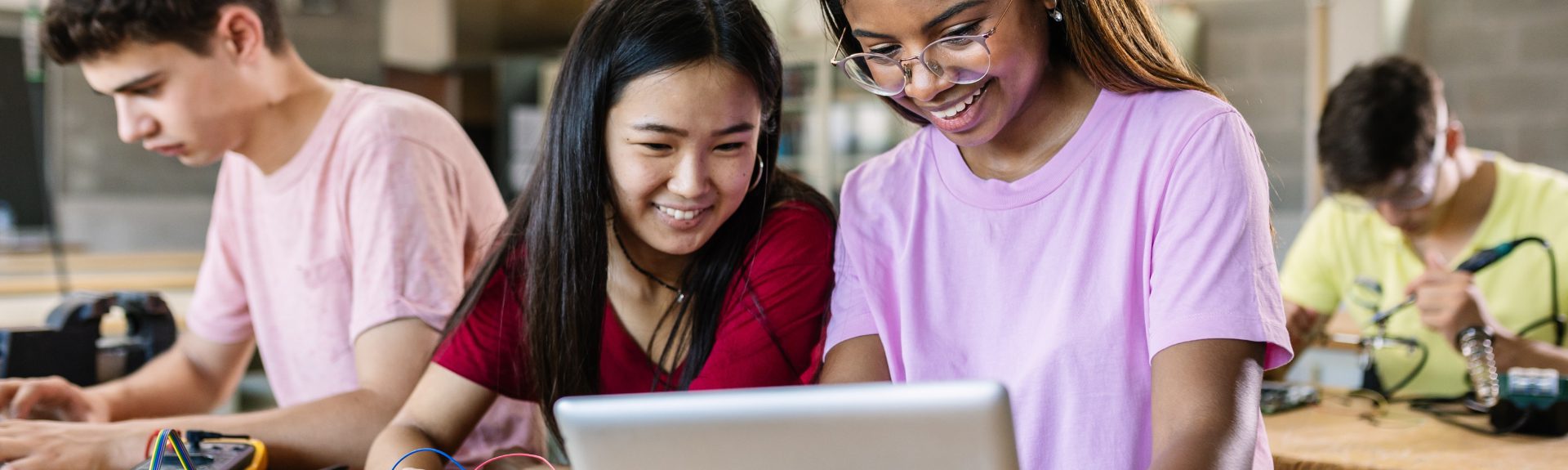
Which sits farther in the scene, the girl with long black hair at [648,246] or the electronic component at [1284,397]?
the electronic component at [1284,397]

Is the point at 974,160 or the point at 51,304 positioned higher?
the point at 974,160

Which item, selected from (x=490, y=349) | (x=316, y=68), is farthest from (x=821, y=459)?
(x=316, y=68)

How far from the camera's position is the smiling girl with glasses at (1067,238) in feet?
3.26

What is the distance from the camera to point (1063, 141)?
1.17 metres

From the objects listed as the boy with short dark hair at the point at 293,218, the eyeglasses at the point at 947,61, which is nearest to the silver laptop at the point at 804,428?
the eyeglasses at the point at 947,61

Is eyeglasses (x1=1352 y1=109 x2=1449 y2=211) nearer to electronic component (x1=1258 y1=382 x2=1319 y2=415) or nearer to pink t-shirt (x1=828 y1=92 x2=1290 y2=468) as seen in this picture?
electronic component (x1=1258 y1=382 x2=1319 y2=415)

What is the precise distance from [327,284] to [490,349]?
1.23 feet

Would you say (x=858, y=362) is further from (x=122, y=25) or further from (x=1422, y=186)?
(x=1422, y=186)

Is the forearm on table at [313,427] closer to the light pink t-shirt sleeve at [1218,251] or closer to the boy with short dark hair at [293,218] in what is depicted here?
the boy with short dark hair at [293,218]

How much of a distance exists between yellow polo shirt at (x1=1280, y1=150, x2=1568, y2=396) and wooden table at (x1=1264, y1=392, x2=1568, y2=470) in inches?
21.5

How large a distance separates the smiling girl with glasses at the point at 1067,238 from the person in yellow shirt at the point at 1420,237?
110cm

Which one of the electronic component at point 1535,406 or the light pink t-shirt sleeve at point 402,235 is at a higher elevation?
the light pink t-shirt sleeve at point 402,235

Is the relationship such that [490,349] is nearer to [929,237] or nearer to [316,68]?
[929,237]

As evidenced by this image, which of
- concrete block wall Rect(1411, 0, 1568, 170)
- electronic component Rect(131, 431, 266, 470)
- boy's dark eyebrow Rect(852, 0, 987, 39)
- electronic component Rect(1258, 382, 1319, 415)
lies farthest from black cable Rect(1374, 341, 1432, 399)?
A: concrete block wall Rect(1411, 0, 1568, 170)
